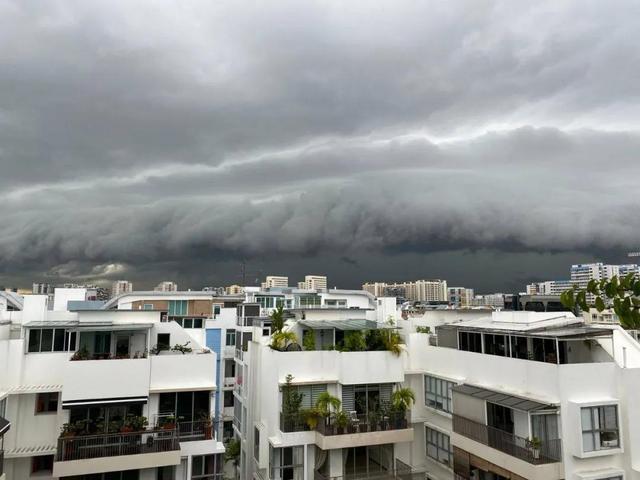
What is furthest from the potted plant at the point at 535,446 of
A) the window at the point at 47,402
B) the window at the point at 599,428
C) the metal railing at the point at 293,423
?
the window at the point at 47,402

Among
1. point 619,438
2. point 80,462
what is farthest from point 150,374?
point 619,438

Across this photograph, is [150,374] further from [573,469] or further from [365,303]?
[365,303]

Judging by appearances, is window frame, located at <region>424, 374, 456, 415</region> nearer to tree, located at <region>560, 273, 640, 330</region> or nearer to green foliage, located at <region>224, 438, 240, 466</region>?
green foliage, located at <region>224, 438, 240, 466</region>

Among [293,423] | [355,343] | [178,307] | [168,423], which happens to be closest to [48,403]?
[168,423]

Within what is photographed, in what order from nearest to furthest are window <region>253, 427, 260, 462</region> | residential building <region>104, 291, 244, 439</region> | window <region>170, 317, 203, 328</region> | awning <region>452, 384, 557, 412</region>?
awning <region>452, 384, 557, 412</region> < window <region>253, 427, 260, 462</region> < window <region>170, 317, 203, 328</region> < residential building <region>104, 291, 244, 439</region>

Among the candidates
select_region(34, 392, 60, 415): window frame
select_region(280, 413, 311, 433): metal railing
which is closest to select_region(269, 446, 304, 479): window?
select_region(280, 413, 311, 433): metal railing
